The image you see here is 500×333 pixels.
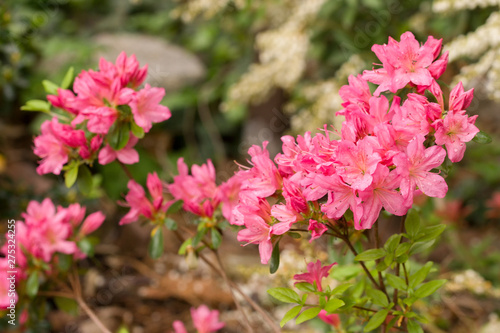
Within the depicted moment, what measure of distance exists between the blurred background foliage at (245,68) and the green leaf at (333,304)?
0.42 meters

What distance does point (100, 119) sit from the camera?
908mm

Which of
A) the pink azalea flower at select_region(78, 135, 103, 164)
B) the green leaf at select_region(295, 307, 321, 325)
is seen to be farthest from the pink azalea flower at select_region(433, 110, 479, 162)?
the pink azalea flower at select_region(78, 135, 103, 164)

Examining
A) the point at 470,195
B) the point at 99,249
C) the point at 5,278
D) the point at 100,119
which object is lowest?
the point at 470,195

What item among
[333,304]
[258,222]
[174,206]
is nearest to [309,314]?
[333,304]

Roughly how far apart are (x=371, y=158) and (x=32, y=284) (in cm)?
85

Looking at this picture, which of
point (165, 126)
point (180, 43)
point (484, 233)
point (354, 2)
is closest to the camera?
point (354, 2)

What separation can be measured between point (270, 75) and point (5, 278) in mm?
1339

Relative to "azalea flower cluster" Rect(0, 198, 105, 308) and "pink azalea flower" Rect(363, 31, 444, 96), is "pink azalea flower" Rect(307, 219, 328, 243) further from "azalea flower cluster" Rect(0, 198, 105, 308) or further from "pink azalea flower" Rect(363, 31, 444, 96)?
"azalea flower cluster" Rect(0, 198, 105, 308)

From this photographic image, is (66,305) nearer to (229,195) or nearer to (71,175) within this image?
(71,175)

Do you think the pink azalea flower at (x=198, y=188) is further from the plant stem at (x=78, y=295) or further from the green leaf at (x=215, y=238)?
the plant stem at (x=78, y=295)

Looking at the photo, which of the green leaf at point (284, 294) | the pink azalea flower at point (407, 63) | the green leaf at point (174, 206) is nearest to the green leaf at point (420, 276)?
the green leaf at point (284, 294)

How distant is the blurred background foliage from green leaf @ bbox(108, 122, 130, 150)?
0.12 meters

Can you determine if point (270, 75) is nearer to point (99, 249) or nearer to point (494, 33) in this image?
point (494, 33)

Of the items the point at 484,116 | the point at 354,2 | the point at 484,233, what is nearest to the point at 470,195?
the point at 484,233
